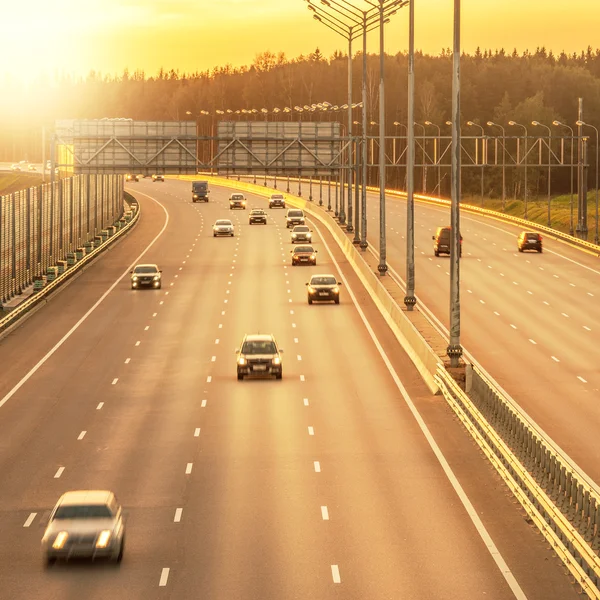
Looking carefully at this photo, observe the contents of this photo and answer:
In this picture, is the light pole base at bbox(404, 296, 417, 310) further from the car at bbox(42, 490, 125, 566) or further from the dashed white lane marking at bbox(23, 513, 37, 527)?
the car at bbox(42, 490, 125, 566)

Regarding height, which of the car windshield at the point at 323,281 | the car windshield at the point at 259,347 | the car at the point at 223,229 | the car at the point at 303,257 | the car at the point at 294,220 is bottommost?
the car windshield at the point at 259,347

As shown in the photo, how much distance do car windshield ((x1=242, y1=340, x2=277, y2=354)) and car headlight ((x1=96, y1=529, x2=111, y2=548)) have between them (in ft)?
82.6

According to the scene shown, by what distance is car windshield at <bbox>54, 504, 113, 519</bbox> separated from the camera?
25.7 metres

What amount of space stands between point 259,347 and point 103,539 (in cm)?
2545

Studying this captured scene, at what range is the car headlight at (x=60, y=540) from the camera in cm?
2573

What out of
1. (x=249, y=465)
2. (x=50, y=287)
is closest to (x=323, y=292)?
(x=50, y=287)

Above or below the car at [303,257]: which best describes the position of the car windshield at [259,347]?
below

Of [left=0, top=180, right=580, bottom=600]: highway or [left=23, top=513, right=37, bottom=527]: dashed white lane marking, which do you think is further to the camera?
[left=23, top=513, right=37, bottom=527]: dashed white lane marking

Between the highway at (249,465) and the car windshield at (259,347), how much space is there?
1060 millimetres

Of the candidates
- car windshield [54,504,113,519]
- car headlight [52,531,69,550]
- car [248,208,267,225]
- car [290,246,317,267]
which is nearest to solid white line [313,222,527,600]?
car windshield [54,504,113,519]

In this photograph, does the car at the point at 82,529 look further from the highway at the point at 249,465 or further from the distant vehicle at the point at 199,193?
the distant vehicle at the point at 199,193

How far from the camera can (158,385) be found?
49781 mm

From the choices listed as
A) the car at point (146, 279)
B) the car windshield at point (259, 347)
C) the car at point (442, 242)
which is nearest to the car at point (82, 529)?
the car windshield at point (259, 347)

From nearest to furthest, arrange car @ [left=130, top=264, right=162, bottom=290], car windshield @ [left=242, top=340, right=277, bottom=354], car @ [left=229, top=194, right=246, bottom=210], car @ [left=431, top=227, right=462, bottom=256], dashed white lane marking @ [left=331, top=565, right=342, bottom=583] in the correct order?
dashed white lane marking @ [left=331, top=565, right=342, bottom=583], car windshield @ [left=242, top=340, right=277, bottom=354], car @ [left=130, top=264, right=162, bottom=290], car @ [left=431, top=227, right=462, bottom=256], car @ [left=229, top=194, right=246, bottom=210]
